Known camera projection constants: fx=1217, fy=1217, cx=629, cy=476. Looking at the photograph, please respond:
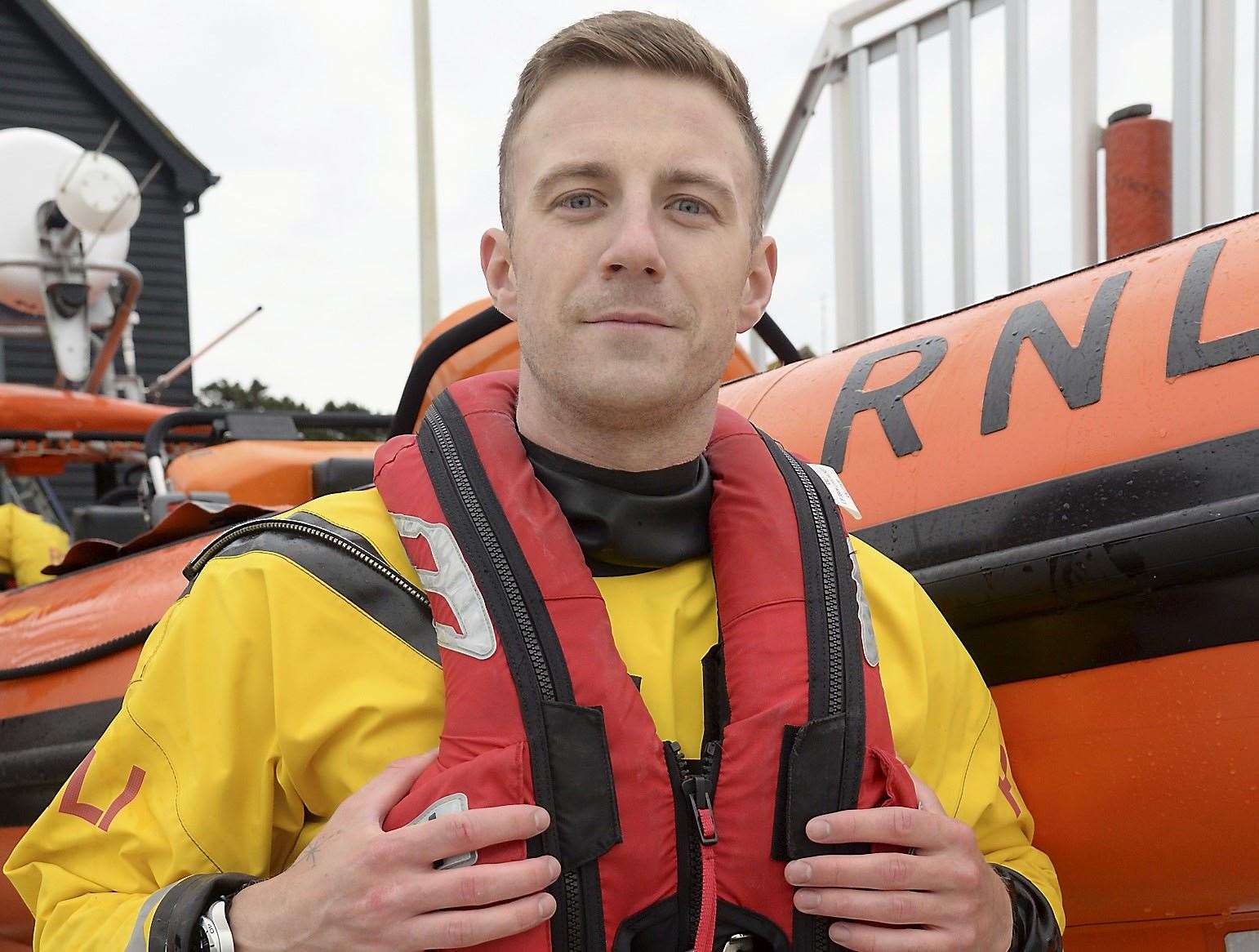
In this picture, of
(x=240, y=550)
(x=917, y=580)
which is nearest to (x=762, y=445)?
(x=917, y=580)

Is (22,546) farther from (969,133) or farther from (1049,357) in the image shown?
(1049,357)

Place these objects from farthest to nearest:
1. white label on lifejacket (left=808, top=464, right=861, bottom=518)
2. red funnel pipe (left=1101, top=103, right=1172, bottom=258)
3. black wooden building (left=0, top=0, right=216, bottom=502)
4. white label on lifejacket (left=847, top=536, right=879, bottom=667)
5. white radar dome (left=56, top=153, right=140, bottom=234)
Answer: black wooden building (left=0, top=0, right=216, bottom=502), white radar dome (left=56, top=153, right=140, bottom=234), red funnel pipe (left=1101, top=103, right=1172, bottom=258), white label on lifejacket (left=808, top=464, right=861, bottom=518), white label on lifejacket (left=847, top=536, right=879, bottom=667)

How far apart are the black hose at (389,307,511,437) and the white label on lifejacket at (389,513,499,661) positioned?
116 centimetres

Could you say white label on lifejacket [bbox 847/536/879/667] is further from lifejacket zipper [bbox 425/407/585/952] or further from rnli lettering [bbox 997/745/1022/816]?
lifejacket zipper [bbox 425/407/585/952]

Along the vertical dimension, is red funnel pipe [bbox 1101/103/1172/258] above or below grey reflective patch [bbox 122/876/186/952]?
above

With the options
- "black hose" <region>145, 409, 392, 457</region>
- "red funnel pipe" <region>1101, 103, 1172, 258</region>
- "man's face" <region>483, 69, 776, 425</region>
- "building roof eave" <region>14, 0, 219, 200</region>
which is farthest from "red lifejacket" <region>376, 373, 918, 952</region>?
"building roof eave" <region>14, 0, 219, 200</region>

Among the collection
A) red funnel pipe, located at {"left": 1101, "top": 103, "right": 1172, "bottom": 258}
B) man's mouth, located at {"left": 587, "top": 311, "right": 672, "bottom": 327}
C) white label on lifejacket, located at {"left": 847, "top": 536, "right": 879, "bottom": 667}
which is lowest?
white label on lifejacket, located at {"left": 847, "top": 536, "right": 879, "bottom": 667}

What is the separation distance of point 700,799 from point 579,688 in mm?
141

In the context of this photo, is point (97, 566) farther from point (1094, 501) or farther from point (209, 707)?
point (1094, 501)

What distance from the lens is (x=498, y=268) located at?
133cm

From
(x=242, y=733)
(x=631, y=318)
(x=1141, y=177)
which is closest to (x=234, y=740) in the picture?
(x=242, y=733)

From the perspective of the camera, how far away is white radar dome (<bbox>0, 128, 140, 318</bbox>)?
7.21 meters

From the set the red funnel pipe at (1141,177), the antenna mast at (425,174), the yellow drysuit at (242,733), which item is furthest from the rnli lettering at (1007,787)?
the antenna mast at (425,174)

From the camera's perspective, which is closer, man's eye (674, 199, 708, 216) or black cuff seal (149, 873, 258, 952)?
black cuff seal (149, 873, 258, 952)
